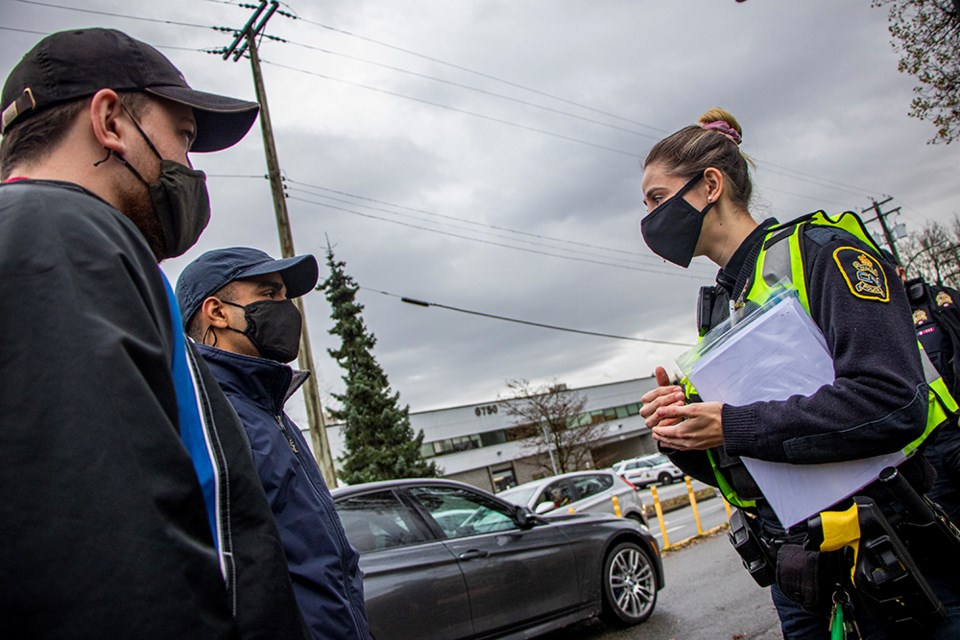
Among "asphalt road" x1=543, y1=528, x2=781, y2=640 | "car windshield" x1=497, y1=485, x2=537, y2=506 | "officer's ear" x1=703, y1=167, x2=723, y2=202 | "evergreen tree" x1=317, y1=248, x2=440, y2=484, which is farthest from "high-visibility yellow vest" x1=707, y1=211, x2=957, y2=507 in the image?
"evergreen tree" x1=317, y1=248, x2=440, y2=484

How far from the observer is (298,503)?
198 cm

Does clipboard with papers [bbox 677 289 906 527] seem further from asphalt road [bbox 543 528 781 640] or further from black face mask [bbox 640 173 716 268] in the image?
asphalt road [bbox 543 528 781 640]

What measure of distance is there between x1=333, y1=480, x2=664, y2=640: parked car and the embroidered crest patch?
3.46m

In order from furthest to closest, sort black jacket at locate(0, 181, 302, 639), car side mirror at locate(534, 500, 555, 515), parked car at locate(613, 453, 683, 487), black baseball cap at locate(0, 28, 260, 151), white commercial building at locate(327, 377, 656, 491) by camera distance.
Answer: white commercial building at locate(327, 377, 656, 491) → parked car at locate(613, 453, 683, 487) → car side mirror at locate(534, 500, 555, 515) → black baseball cap at locate(0, 28, 260, 151) → black jacket at locate(0, 181, 302, 639)

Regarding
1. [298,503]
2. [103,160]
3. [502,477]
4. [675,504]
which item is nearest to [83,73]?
[103,160]

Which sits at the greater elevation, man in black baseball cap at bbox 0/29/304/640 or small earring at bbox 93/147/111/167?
small earring at bbox 93/147/111/167

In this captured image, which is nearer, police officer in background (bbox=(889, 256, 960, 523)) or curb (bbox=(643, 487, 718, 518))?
police officer in background (bbox=(889, 256, 960, 523))

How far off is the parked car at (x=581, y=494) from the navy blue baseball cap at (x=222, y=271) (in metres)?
8.44

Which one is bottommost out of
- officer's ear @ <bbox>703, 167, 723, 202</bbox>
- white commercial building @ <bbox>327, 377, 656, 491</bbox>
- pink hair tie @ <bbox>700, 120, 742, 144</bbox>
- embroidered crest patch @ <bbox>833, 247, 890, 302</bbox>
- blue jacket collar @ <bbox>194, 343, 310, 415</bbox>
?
embroidered crest patch @ <bbox>833, 247, 890, 302</bbox>

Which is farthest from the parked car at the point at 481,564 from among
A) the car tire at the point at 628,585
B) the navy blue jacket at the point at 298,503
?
the navy blue jacket at the point at 298,503

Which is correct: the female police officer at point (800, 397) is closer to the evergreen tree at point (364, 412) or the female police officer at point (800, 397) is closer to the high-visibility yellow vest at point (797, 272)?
the high-visibility yellow vest at point (797, 272)

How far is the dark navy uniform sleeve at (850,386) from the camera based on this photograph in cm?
162

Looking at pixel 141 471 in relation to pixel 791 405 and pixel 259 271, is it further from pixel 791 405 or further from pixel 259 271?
pixel 259 271

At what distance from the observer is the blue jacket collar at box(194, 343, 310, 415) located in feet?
7.44
